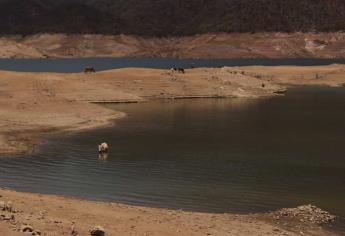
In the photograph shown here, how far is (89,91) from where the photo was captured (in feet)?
265

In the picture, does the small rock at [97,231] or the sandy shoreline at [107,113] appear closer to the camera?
the small rock at [97,231]

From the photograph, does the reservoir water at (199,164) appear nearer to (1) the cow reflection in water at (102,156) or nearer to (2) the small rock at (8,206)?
(1) the cow reflection in water at (102,156)

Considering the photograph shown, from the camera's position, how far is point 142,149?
44.2 meters

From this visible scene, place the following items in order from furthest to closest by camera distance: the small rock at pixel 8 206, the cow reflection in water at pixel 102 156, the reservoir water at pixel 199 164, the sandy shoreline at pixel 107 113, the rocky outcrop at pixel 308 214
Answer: the cow reflection in water at pixel 102 156 < the reservoir water at pixel 199 164 < the rocky outcrop at pixel 308 214 < the sandy shoreline at pixel 107 113 < the small rock at pixel 8 206

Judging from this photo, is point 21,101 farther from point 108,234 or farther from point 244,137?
point 108,234

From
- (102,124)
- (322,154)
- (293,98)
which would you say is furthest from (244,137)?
(293,98)

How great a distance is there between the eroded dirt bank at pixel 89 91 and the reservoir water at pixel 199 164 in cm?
369

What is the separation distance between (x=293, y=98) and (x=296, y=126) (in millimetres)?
32515

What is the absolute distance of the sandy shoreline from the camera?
899 inches

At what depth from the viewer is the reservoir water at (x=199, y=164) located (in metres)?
30.2

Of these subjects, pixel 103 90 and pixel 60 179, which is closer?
pixel 60 179

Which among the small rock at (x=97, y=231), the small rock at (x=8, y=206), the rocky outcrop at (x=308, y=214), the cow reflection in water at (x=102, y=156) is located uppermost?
the small rock at (x=8, y=206)

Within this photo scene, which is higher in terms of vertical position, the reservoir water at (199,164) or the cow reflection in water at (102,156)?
the cow reflection in water at (102,156)

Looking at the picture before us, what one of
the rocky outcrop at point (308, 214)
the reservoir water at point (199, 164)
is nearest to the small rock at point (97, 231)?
the reservoir water at point (199, 164)
